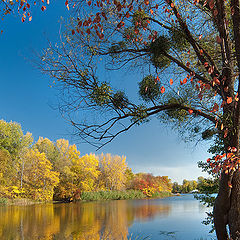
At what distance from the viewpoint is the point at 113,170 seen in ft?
87.2

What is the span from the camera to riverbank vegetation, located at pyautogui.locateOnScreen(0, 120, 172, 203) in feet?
66.4

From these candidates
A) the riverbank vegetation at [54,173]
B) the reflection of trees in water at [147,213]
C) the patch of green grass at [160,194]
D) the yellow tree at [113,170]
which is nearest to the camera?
the reflection of trees in water at [147,213]

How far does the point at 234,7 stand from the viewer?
2.92m

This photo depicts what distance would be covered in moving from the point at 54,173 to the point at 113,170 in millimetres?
7838

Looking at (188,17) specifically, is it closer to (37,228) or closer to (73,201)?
(37,228)

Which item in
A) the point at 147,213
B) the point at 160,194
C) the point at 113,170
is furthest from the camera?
the point at 160,194

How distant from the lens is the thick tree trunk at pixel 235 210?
10.8 feet

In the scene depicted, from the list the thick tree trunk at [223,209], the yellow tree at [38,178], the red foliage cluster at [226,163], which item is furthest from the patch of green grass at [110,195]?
the red foliage cluster at [226,163]

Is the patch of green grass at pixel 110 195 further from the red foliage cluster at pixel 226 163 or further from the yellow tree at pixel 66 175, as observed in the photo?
the red foliage cluster at pixel 226 163

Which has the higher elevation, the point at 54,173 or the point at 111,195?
the point at 54,173

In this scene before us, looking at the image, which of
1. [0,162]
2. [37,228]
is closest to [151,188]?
[0,162]

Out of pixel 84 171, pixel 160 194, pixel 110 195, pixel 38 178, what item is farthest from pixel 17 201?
pixel 160 194

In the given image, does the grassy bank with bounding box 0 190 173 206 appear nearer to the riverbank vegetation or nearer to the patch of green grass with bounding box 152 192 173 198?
the riverbank vegetation

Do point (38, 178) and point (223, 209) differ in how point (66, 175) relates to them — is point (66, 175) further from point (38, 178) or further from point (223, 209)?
point (223, 209)
